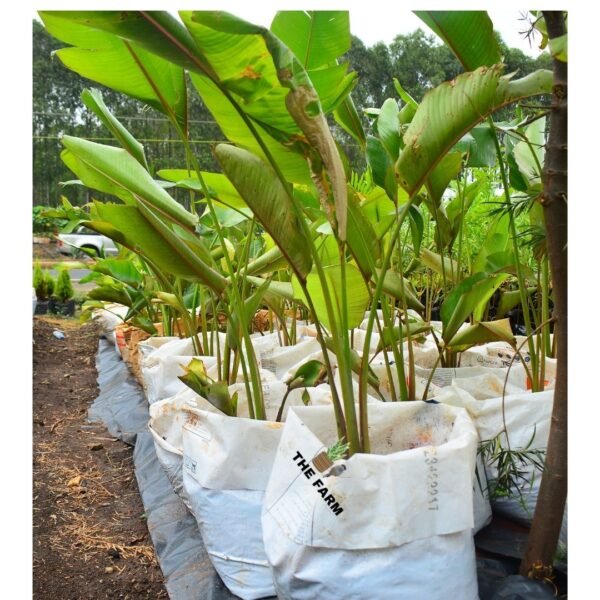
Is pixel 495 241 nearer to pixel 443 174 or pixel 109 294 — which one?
pixel 443 174

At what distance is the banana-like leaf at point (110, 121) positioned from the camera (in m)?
1.30

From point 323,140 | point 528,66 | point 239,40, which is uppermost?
point 528,66

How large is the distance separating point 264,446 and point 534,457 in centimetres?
50

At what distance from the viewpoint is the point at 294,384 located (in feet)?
3.99

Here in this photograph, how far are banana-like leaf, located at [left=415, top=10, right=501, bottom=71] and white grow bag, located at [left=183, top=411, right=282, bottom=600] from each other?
67cm

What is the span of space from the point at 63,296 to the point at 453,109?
5756mm

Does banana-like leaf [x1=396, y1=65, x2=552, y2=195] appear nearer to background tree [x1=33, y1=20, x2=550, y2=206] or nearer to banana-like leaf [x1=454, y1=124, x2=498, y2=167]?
banana-like leaf [x1=454, y1=124, x2=498, y2=167]

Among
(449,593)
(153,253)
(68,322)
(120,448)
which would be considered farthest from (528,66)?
(68,322)

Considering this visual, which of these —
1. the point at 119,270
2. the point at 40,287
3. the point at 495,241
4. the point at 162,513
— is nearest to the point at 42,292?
the point at 40,287

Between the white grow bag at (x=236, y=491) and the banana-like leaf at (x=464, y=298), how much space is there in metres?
0.36

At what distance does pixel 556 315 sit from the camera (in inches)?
36.5

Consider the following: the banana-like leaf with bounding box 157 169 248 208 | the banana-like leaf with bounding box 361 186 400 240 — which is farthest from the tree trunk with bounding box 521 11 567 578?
the banana-like leaf with bounding box 157 169 248 208

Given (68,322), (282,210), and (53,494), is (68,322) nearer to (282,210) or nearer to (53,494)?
(53,494)

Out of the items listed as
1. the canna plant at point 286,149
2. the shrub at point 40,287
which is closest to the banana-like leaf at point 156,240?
the canna plant at point 286,149
